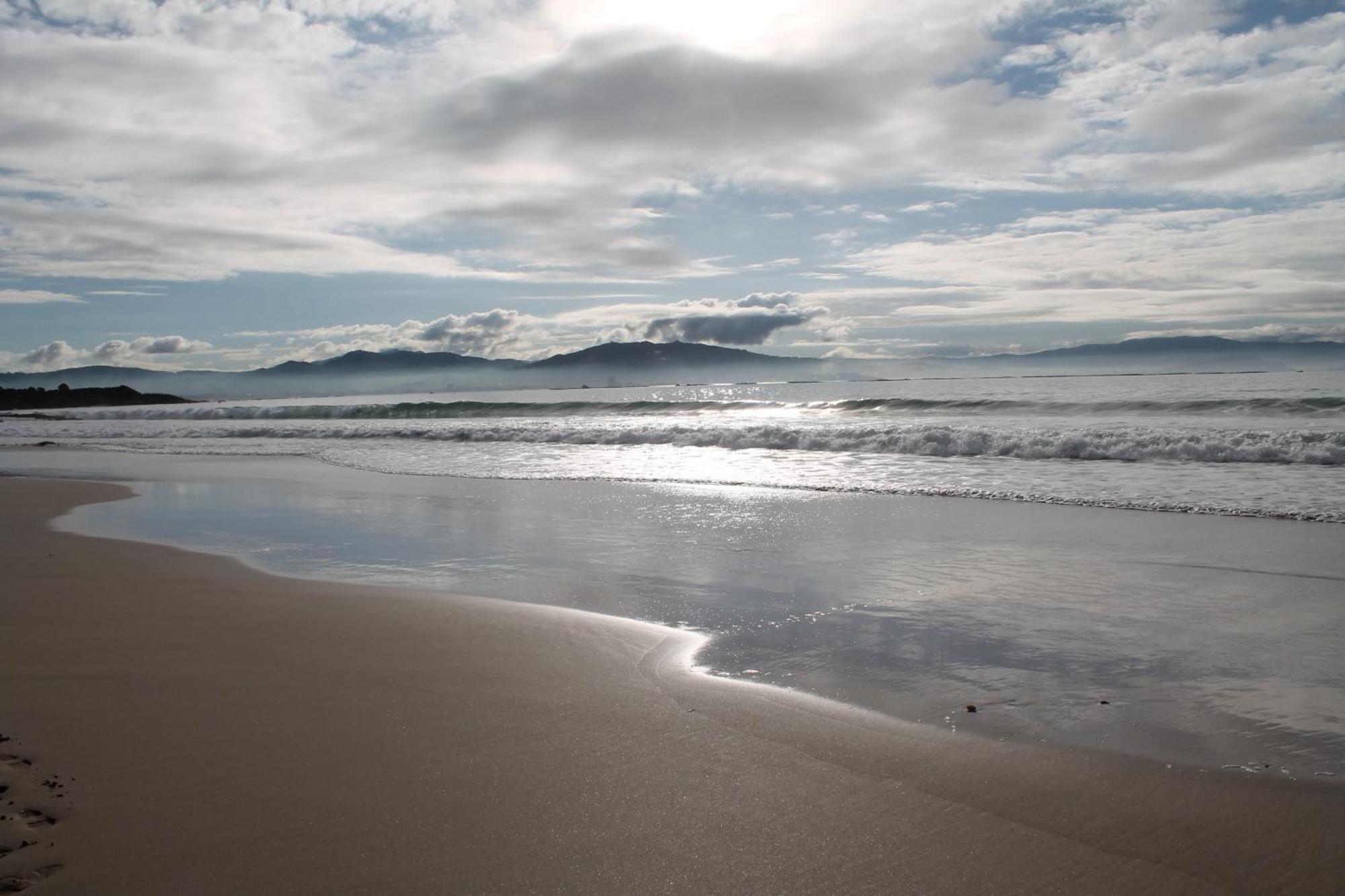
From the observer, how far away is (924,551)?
7.04m

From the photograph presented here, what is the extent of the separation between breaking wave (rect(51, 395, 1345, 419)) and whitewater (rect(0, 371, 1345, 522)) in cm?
14

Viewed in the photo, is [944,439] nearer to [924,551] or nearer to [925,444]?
[925,444]

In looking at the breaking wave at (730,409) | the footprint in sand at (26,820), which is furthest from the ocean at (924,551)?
the breaking wave at (730,409)

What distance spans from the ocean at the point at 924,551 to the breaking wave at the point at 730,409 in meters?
3.93

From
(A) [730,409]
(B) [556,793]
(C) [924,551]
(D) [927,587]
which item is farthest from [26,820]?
(A) [730,409]

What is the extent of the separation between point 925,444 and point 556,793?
14.5m

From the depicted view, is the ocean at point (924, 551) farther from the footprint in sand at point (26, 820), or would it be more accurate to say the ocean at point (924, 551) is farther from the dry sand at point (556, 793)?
the footprint in sand at point (26, 820)

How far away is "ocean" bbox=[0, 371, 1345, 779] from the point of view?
3727 millimetres

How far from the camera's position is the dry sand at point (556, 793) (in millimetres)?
2365

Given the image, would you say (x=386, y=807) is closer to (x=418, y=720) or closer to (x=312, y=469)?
(x=418, y=720)

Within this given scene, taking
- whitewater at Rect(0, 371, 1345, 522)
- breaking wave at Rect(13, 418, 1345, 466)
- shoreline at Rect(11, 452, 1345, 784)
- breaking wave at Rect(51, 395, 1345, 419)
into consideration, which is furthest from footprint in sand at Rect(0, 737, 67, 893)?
breaking wave at Rect(51, 395, 1345, 419)

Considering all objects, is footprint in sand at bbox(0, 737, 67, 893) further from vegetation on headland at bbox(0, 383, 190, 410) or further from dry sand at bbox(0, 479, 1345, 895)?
vegetation on headland at bbox(0, 383, 190, 410)

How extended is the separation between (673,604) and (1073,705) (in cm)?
246

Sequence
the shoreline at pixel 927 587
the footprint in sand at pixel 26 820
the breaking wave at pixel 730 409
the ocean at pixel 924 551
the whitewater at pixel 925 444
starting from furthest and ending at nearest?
the breaking wave at pixel 730 409 → the whitewater at pixel 925 444 → the ocean at pixel 924 551 → the shoreline at pixel 927 587 → the footprint in sand at pixel 26 820
